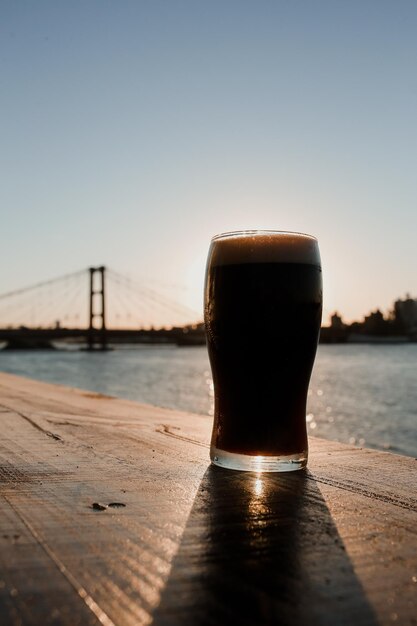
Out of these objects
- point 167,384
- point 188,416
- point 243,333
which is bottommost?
point 167,384

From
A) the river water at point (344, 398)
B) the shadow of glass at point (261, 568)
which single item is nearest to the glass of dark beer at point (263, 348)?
the shadow of glass at point (261, 568)

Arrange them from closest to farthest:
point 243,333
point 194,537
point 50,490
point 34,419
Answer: point 194,537, point 50,490, point 243,333, point 34,419

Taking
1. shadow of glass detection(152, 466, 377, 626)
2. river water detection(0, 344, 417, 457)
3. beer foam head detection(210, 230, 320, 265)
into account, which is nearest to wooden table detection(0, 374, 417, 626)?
shadow of glass detection(152, 466, 377, 626)

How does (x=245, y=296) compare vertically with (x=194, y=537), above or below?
above

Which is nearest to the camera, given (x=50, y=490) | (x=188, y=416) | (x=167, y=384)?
(x=50, y=490)

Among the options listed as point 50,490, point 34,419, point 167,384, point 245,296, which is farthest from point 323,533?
point 167,384

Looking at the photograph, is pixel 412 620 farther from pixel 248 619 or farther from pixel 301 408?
pixel 301 408

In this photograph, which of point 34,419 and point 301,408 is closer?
point 301,408

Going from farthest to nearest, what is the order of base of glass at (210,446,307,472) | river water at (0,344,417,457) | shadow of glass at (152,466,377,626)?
1. river water at (0,344,417,457)
2. base of glass at (210,446,307,472)
3. shadow of glass at (152,466,377,626)

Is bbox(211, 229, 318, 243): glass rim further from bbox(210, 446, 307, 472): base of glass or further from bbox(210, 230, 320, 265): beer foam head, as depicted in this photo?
bbox(210, 446, 307, 472): base of glass
